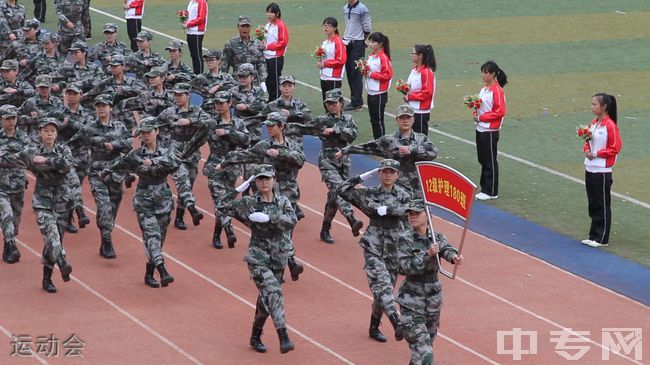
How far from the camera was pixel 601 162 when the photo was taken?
17.8 metres

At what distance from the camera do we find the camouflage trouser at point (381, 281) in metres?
14.1

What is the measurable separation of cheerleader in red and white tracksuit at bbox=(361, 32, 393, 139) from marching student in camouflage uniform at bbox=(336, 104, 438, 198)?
495 centimetres

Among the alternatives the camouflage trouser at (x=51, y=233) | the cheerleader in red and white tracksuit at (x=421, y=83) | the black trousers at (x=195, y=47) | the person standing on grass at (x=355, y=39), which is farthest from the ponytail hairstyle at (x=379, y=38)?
the camouflage trouser at (x=51, y=233)

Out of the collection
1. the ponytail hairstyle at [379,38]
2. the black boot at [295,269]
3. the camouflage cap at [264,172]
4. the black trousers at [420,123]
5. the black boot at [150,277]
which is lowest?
the black boot at [150,277]

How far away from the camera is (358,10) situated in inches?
982

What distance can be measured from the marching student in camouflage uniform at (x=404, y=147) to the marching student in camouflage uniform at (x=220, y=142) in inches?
64.7

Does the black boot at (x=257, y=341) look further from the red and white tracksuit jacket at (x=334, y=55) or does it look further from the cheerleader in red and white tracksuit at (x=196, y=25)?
the cheerleader in red and white tracksuit at (x=196, y=25)

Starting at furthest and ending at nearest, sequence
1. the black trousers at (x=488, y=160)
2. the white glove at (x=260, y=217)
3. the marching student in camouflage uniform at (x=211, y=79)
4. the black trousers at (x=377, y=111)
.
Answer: the black trousers at (x=377, y=111) < the marching student in camouflage uniform at (x=211, y=79) < the black trousers at (x=488, y=160) < the white glove at (x=260, y=217)

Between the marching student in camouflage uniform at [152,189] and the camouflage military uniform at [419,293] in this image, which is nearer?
the camouflage military uniform at [419,293]

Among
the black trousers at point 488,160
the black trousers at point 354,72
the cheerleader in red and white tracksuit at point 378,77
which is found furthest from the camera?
the black trousers at point 354,72

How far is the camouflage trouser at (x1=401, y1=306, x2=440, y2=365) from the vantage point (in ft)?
42.0

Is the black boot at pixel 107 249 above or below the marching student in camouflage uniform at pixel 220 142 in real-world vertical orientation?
below

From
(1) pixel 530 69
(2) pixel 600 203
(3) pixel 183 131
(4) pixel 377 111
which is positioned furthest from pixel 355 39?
(2) pixel 600 203

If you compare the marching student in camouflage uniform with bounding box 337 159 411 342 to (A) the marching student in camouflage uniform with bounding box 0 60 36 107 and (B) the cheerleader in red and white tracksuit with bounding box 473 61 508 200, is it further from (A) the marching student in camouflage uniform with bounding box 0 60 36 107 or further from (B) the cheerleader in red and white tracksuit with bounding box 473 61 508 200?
(A) the marching student in camouflage uniform with bounding box 0 60 36 107
